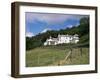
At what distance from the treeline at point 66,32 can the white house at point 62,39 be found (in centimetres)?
3

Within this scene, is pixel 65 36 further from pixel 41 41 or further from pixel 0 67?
pixel 0 67

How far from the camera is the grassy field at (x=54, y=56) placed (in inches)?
79.6

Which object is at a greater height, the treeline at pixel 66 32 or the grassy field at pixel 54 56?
the treeline at pixel 66 32

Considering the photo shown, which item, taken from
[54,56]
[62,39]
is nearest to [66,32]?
[62,39]

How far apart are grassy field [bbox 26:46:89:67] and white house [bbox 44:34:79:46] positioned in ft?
0.14

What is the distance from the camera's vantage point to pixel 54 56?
2.10m

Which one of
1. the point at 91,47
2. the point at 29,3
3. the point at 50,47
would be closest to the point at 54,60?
the point at 50,47

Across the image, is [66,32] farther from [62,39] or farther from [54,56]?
[54,56]

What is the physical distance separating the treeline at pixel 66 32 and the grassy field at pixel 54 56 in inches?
2.0

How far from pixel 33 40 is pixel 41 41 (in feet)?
0.24

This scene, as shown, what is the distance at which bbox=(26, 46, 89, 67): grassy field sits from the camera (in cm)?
202

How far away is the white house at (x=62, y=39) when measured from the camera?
208cm

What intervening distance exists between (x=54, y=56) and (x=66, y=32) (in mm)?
237

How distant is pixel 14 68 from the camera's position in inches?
76.1
